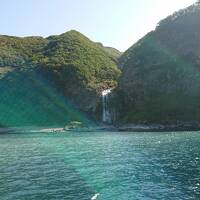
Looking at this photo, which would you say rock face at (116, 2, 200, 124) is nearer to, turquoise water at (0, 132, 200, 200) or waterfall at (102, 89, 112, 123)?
waterfall at (102, 89, 112, 123)

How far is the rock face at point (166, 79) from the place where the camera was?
15462 cm

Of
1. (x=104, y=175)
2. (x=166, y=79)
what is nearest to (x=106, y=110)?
(x=166, y=79)

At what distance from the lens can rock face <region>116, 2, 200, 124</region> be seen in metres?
155

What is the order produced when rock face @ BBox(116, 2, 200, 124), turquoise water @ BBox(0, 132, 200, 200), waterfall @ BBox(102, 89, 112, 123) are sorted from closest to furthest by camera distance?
turquoise water @ BBox(0, 132, 200, 200), rock face @ BBox(116, 2, 200, 124), waterfall @ BBox(102, 89, 112, 123)

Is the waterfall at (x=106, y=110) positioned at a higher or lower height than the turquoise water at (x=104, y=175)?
higher

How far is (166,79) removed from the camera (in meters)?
169

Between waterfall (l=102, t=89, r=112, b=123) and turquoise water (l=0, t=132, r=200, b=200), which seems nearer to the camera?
turquoise water (l=0, t=132, r=200, b=200)

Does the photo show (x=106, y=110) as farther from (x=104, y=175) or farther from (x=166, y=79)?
(x=104, y=175)

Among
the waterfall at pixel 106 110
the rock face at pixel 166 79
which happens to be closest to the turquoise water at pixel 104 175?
the rock face at pixel 166 79

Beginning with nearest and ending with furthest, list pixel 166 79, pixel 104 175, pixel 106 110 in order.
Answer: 1. pixel 104 175
2. pixel 166 79
3. pixel 106 110

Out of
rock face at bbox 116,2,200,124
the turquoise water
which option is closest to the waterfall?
rock face at bbox 116,2,200,124

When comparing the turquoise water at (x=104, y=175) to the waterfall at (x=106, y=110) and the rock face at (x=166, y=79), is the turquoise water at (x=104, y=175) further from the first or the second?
the waterfall at (x=106, y=110)

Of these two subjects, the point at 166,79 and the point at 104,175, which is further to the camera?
the point at 166,79

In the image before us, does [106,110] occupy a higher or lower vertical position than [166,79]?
lower
